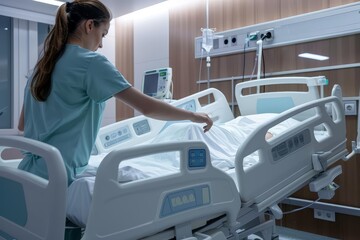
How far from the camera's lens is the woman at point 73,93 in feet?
4.48

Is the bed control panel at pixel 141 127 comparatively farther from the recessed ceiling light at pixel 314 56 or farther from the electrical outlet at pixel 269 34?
the recessed ceiling light at pixel 314 56

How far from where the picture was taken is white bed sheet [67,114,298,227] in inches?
49.9

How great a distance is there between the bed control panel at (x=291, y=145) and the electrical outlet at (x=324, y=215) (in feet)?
4.12

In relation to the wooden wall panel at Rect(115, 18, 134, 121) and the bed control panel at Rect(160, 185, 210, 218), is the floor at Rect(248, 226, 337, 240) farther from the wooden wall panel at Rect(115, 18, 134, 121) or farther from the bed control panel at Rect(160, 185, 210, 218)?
the wooden wall panel at Rect(115, 18, 134, 121)

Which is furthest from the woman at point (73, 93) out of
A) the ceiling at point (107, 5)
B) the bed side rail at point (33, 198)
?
the ceiling at point (107, 5)

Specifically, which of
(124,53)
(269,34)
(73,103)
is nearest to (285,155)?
(73,103)

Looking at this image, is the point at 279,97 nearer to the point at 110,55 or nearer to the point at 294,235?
the point at 294,235

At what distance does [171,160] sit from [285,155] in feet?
1.93

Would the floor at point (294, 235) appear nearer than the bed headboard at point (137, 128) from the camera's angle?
No

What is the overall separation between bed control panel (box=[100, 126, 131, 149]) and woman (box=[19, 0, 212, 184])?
3.66 ft

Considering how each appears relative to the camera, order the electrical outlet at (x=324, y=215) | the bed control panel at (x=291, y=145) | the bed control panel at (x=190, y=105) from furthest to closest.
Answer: the bed control panel at (x=190, y=105) → the electrical outlet at (x=324, y=215) → the bed control panel at (x=291, y=145)

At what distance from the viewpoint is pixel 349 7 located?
8.87 ft

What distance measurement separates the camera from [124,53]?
474cm

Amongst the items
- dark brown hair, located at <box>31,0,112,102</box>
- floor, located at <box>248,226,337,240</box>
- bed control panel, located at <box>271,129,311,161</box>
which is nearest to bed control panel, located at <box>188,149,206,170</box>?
bed control panel, located at <box>271,129,311,161</box>
